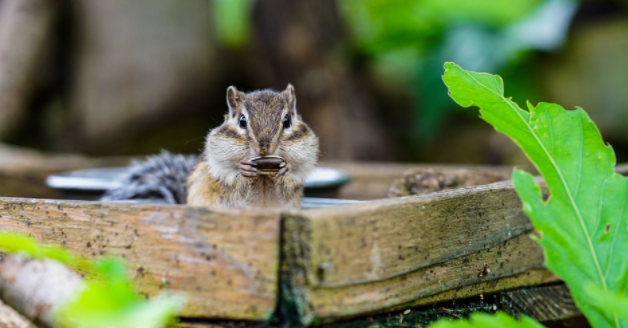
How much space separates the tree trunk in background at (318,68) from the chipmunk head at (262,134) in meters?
2.52

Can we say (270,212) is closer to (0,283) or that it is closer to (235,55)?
(0,283)

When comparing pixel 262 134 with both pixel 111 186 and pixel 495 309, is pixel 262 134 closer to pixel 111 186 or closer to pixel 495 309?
pixel 495 309

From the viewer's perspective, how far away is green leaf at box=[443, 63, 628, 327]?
3.76 feet

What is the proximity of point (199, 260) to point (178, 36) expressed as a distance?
507 centimetres

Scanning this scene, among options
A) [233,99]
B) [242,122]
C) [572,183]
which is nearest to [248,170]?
[242,122]

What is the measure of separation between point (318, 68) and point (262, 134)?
289 cm

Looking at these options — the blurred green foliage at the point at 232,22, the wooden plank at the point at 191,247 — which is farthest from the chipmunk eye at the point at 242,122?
the blurred green foliage at the point at 232,22

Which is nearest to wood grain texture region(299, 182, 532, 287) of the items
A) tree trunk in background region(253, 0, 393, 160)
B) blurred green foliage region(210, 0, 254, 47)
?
tree trunk in background region(253, 0, 393, 160)

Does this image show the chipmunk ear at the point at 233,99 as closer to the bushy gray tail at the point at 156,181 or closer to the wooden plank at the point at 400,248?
the bushy gray tail at the point at 156,181

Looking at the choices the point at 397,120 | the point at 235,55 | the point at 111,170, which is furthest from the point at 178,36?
the point at 111,170

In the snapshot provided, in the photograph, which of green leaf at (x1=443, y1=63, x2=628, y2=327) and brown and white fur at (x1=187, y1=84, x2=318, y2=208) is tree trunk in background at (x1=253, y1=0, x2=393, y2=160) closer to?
brown and white fur at (x1=187, y1=84, x2=318, y2=208)

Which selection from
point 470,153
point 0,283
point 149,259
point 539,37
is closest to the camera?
point 0,283

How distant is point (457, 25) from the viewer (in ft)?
15.3

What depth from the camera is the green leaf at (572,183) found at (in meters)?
1.15
